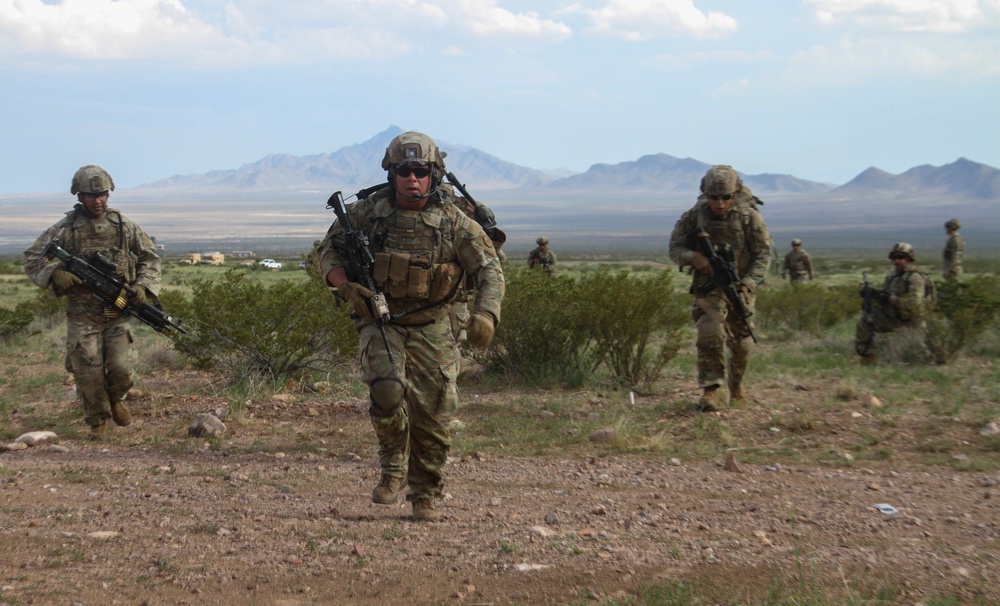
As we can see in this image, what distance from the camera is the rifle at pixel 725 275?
884 cm

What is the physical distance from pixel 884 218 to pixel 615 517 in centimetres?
18027

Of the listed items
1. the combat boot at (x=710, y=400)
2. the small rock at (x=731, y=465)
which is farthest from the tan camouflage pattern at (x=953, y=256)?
the small rock at (x=731, y=465)

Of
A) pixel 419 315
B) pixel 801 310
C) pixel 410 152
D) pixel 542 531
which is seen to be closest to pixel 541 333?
pixel 419 315

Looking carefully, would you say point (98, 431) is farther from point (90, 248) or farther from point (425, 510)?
point (425, 510)

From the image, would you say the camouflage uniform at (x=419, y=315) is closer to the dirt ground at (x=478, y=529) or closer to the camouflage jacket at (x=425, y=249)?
the camouflage jacket at (x=425, y=249)

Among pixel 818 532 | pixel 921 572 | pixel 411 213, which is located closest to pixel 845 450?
pixel 818 532

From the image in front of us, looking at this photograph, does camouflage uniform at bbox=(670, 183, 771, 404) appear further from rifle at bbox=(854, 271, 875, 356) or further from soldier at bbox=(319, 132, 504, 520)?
rifle at bbox=(854, 271, 875, 356)

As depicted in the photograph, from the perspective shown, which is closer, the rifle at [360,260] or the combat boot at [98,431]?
the rifle at [360,260]

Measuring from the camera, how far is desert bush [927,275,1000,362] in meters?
11.8

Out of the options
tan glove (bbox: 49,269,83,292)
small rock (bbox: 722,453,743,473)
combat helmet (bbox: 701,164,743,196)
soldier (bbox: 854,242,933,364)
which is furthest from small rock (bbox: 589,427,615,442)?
soldier (bbox: 854,242,933,364)

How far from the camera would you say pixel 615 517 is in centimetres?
556

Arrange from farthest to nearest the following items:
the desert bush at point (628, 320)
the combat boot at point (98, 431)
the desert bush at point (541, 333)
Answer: the desert bush at point (541, 333) → the desert bush at point (628, 320) → the combat boot at point (98, 431)

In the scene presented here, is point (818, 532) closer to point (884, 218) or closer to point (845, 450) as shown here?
point (845, 450)

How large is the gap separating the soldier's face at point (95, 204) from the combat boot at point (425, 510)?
379cm
